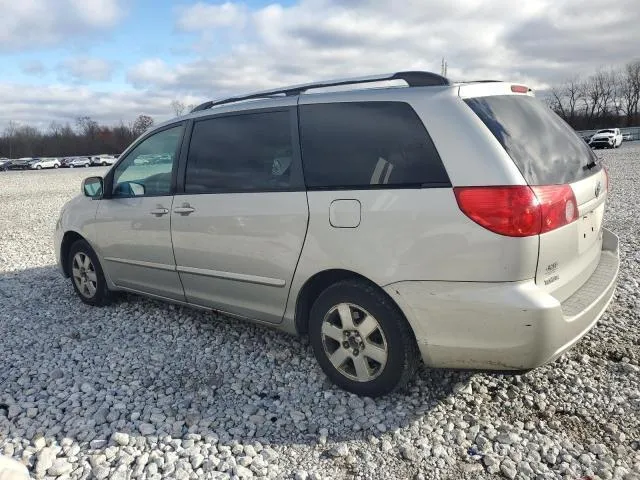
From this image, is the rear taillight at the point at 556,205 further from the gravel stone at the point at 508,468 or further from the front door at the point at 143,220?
the front door at the point at 143,220

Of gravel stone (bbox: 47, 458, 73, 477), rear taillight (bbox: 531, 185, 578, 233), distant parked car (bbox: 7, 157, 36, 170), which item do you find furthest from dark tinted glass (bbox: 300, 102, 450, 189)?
distant parked car (bbox: 7, 157, 36, 170)

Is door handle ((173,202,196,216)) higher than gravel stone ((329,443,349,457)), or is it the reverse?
door handle ((173,202,196,216))

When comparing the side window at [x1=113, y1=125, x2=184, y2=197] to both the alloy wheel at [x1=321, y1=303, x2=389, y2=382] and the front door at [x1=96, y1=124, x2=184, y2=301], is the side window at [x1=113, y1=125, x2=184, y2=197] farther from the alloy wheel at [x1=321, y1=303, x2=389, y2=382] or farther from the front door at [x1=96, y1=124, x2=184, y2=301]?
the alloy wheel at [x1=321, y1=303, x2=389, y2=382]

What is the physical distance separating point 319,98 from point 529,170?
1380 millimetres

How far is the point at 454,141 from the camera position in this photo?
271cm

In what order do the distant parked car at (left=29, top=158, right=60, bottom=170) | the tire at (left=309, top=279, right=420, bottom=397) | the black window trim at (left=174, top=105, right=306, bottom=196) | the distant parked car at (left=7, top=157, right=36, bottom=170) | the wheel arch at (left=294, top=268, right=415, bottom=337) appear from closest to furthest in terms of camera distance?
the tire at (left=309, top=279, right=420, bottom=397) → the wheel arch at (left=294, top=268, right=415, bottom=337) → the black window trim at (left=174, top=105, right=306, bottom=196) → the distant parked car at (left=29, top=158, right=60, bottom=170) → the distant parked car at (left=7, top=157, right=36, bottom=170)

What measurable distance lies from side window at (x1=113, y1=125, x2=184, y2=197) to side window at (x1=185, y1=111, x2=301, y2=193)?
0.84 ft

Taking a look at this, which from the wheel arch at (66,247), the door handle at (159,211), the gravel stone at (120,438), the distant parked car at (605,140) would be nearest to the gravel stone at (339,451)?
the gravel stone at (120,438)

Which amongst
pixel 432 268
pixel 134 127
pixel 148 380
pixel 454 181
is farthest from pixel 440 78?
pixel 134 127

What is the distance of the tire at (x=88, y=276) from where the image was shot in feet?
16.4

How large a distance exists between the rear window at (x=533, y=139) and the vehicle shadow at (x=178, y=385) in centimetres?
141

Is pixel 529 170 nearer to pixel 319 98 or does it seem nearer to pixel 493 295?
pixel 493 295

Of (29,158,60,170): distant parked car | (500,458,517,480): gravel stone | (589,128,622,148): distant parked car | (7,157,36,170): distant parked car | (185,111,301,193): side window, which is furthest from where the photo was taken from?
(7,157,36,170): distant parked car

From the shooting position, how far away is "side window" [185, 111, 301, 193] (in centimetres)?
343
